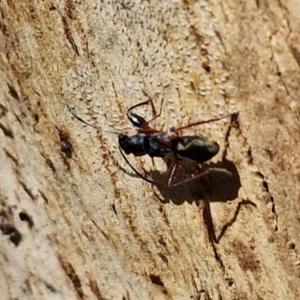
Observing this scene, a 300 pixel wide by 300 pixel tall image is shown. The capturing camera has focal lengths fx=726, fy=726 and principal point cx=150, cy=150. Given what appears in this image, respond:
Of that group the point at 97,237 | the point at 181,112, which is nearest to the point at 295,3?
the point at 181,112

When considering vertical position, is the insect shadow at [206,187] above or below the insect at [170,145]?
below

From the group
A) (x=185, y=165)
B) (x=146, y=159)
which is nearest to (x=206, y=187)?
(x=185, y=165)

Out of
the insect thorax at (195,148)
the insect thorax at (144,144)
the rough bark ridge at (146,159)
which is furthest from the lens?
the insect thorax at (144,144)

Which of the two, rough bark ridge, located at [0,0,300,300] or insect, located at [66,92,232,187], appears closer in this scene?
rough bark ridge, located at [0,0,300,300]

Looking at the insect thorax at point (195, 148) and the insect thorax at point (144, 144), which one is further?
the insect thorax at point (144, 144)

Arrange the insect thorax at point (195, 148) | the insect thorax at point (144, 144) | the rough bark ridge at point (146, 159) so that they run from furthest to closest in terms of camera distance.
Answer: the insect thorax at point (144, 144) < the insect thorax at point (195, 148) < the rough bark ridge at point (146, 159)
